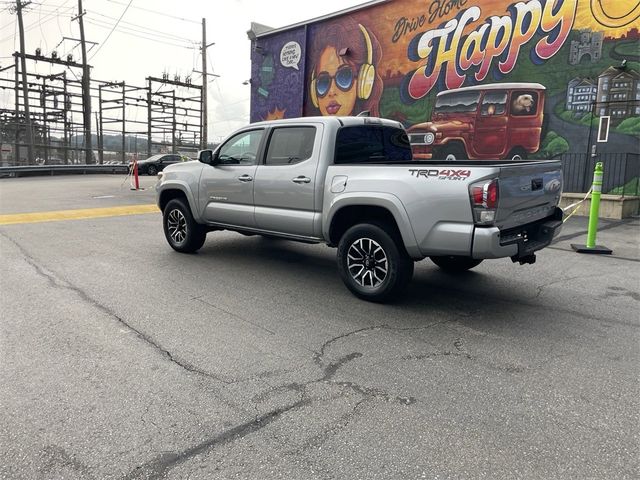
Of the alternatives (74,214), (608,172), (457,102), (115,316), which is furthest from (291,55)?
(115,316)

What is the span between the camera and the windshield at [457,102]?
14.6m

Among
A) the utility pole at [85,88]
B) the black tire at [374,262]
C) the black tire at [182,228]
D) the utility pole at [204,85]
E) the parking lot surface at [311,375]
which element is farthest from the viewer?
the utility pole at [204,85]

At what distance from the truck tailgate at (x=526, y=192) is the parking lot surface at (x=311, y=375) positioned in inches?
38.3

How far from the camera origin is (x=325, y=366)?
3.68 meters

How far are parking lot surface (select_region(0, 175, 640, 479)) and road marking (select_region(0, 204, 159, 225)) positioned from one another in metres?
5.02

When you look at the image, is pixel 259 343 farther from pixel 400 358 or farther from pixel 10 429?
A: pixel 10 429

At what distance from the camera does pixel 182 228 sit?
7.57 m

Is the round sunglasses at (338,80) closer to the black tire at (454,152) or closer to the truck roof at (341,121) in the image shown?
the black tire at (454,152)

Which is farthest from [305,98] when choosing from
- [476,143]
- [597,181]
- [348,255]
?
A: [348,255]

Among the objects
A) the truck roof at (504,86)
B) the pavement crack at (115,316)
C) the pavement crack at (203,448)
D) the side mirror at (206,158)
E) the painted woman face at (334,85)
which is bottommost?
the pavement crack at (203,448)

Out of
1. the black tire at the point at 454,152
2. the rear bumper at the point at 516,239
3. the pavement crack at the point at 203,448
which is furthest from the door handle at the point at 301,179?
the black tire at the point at 454,152

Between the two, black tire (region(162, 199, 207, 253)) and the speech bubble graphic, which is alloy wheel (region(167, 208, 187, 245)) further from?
the speech bubble graphic

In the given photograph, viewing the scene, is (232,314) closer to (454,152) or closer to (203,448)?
(203,448)

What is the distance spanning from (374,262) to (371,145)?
1669 millimetres
